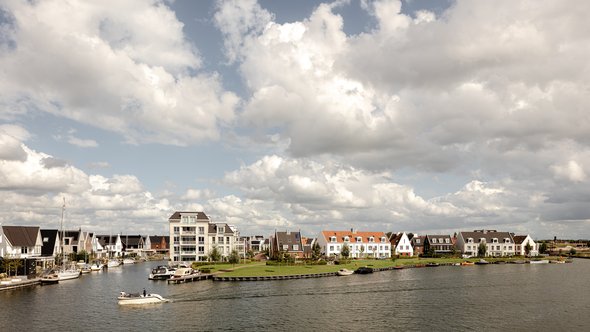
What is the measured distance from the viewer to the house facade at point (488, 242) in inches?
7318

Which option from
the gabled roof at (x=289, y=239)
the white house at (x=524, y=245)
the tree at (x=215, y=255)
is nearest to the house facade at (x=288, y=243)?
the gabled roof at (x=289, y=239)

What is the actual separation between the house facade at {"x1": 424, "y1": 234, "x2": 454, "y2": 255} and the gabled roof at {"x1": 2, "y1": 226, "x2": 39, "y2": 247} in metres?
134

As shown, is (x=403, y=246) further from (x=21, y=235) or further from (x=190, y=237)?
(x=21, y=235)

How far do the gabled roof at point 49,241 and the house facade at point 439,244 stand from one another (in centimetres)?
13001

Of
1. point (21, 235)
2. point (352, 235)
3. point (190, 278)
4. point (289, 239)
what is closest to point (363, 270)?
point (190, 278)

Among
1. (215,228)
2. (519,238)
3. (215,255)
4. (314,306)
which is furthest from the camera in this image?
(519,238)

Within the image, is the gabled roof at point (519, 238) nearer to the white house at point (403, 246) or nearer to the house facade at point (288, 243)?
the white house at point (403, 246)

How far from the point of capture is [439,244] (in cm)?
18412

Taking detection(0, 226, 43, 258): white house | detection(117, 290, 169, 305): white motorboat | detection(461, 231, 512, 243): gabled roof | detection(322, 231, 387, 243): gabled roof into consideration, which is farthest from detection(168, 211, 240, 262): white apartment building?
detection(461, 231, 512, 243): gabled roof

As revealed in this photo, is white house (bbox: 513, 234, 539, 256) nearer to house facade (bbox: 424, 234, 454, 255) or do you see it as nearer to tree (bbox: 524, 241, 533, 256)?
tree (bbox: 524, 241, 533, 256)

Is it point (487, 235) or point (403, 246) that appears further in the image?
point (487, 235)

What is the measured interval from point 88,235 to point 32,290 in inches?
3893

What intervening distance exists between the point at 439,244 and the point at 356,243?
3687 cm

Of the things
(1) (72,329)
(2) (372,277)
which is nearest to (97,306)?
(1) (72,329)
